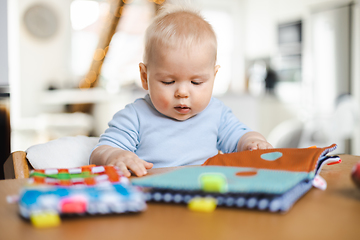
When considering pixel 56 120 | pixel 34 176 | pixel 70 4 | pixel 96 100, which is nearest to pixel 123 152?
pixel 34 176

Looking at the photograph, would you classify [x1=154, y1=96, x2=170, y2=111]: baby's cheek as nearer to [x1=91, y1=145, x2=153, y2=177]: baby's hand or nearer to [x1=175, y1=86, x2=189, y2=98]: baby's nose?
[x1=175, y1=86, x2=189, y2=98]: baby's nose

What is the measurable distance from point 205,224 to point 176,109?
0.61 metres

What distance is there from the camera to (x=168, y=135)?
100 centimetres

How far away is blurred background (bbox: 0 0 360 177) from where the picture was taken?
15.6 feet

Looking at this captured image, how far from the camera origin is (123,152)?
76cm

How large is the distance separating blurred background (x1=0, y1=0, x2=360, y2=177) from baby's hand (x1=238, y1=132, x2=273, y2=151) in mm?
2578

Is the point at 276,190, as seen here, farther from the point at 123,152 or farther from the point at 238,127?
the point at 238,127

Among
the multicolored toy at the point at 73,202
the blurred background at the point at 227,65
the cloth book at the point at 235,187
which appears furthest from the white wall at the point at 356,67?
the multicolored toy at the point at 73,202

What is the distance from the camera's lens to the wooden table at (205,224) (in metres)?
0.34

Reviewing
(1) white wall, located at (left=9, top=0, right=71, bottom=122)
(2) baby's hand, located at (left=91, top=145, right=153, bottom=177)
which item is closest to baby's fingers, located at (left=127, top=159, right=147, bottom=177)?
(2) baby's hand, located at (left=91, top=145, right=153, bottom=177)

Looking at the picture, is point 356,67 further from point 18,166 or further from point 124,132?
point 18,166

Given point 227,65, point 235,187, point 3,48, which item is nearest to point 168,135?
point 235,187

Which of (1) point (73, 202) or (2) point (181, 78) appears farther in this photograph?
(2) point (181, 78)

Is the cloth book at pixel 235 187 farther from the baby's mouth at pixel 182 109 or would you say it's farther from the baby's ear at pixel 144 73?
the baby's ear at pixel 144 73
